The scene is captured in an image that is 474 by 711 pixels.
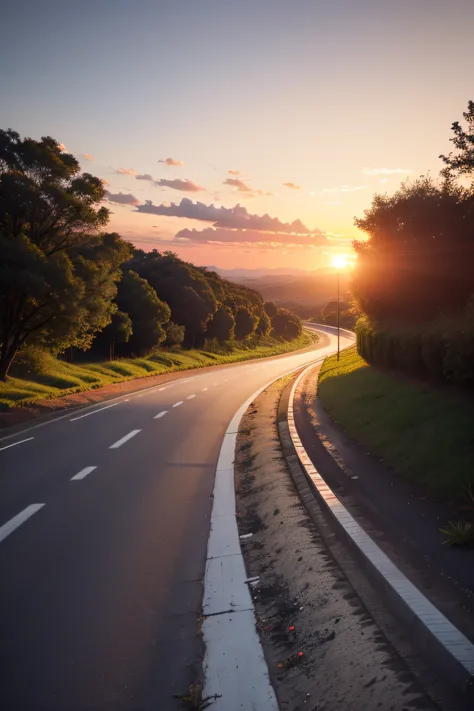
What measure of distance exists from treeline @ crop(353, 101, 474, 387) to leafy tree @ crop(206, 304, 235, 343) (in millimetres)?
A: 42714

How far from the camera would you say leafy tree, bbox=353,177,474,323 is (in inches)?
1030

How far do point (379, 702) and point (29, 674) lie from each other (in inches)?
85.5

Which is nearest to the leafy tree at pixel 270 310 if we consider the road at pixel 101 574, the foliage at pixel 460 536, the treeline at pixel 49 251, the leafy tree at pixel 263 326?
the leafy tree at pixel 263 326

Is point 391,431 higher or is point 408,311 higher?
point 408,311

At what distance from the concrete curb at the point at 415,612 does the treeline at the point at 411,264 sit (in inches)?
528

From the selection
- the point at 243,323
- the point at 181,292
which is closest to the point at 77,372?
the point at 181,292

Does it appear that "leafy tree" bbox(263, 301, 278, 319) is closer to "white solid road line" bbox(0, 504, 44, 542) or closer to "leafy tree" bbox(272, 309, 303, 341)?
"leafy tree" bbox(272, 309, 303, 341)

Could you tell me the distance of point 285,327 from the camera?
363 ft

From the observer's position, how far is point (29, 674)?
13.5ft

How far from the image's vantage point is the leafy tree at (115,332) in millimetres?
47700

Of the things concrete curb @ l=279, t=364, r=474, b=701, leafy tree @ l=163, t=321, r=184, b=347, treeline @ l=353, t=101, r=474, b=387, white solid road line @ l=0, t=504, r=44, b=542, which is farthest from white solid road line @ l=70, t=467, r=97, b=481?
leafy tree @ l=163, t=321, r=184, b=347

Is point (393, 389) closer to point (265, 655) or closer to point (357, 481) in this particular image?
point (357, 481)

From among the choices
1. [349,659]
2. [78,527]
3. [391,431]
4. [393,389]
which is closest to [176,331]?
[393,389]

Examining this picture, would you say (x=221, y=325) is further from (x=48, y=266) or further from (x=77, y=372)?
(x=48, y=266)
